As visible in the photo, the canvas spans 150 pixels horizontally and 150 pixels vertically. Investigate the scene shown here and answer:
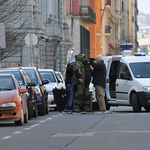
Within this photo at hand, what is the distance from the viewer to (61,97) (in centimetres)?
2027

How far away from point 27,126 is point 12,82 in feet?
4.34

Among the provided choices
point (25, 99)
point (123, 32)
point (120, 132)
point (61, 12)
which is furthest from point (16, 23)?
point (123, 32)

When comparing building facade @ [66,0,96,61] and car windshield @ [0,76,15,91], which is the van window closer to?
car windshield @ [0,76,15,91]

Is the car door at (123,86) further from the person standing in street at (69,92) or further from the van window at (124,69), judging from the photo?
the person standing in street at (69,92)

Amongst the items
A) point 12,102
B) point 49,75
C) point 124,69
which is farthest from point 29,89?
point 49,75

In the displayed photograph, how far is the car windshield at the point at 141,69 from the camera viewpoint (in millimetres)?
20028

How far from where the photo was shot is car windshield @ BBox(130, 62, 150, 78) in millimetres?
20028

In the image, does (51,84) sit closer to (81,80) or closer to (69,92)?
(69,92)

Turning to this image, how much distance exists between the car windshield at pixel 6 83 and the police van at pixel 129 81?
556cm

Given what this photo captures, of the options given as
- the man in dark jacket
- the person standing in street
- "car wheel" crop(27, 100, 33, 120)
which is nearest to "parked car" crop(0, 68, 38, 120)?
"car wheel" crop(27, 100, 33, 120)

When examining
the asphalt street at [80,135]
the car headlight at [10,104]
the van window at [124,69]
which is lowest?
the asphalt street at [80,135]

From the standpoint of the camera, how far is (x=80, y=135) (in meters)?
11.5

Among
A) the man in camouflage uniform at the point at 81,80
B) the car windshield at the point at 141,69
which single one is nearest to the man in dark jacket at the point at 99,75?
the man in camouflage uniform at the point at 81,80

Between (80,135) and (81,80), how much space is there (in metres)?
6.48
